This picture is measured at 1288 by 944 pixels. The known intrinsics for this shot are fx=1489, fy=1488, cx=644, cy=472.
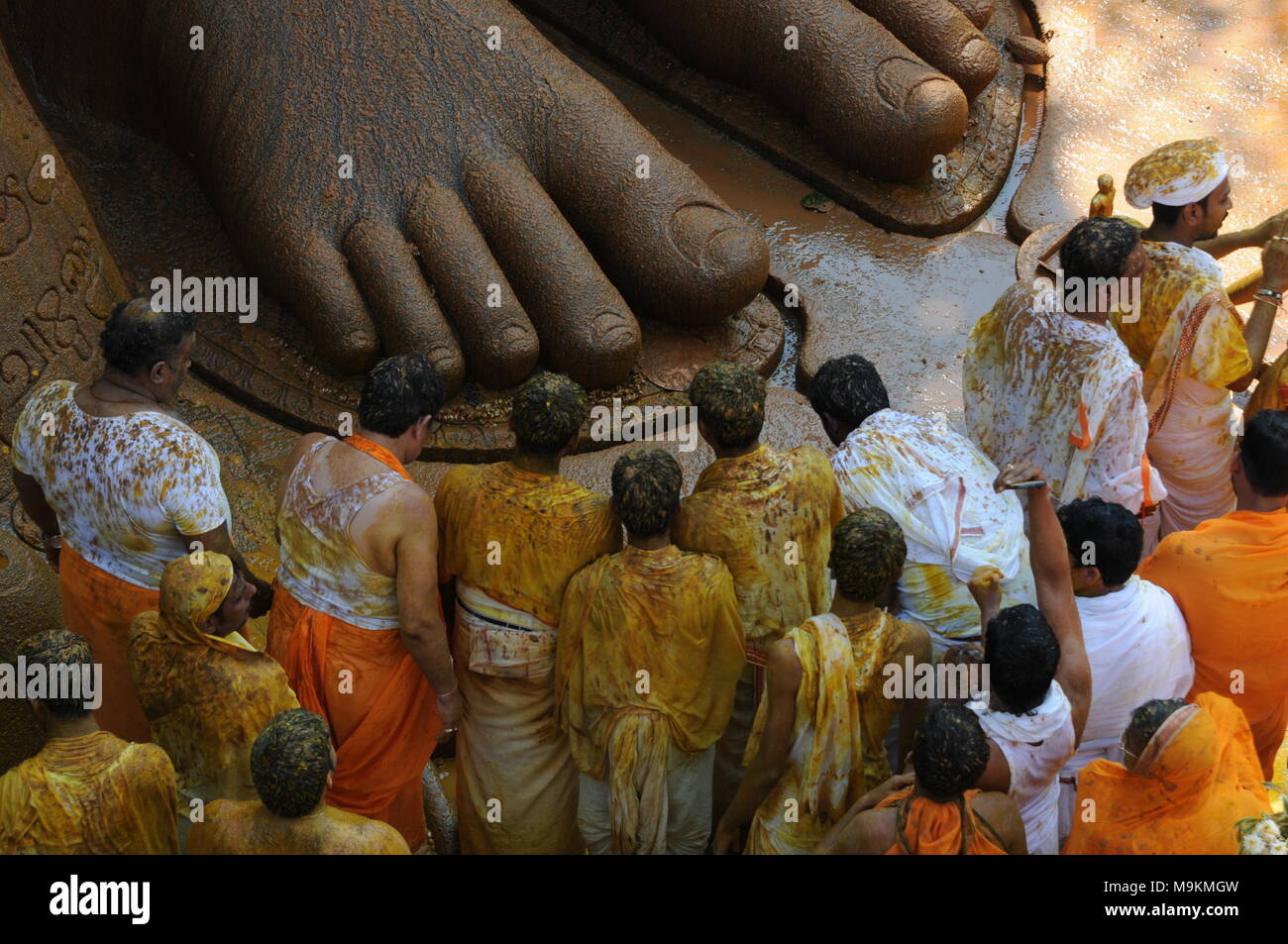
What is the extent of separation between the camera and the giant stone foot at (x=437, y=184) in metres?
4.90

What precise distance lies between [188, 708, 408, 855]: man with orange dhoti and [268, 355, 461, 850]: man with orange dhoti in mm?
626

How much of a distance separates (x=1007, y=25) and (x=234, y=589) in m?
4.90

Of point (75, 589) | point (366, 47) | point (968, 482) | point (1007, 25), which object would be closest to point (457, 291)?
point (366, 47)

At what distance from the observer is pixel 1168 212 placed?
4.12 m

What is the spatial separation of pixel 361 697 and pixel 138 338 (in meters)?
0.99

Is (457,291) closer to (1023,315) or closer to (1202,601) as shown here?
(1023,315)

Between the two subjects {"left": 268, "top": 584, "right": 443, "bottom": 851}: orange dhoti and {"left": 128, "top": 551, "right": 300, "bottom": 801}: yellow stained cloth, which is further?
{"left": 268, "top": 584, "right": 443, "bottom": 851}: orange dhoti

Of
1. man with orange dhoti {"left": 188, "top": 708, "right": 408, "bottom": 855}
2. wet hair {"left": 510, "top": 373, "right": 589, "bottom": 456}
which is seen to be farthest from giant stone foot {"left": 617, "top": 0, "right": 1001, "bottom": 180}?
man with orange dhoti {"left": 188, "top": 708, "right": 408, "bottom": 855}

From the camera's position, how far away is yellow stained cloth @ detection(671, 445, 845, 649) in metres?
3.37

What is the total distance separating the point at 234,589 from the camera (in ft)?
10.3
